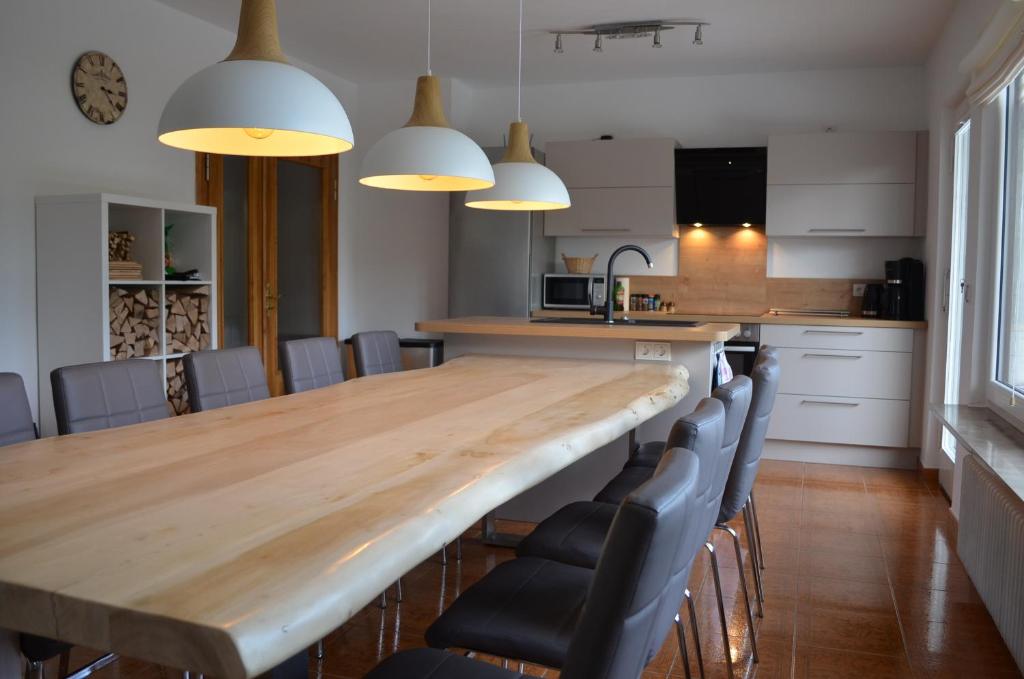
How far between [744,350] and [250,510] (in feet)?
15.4

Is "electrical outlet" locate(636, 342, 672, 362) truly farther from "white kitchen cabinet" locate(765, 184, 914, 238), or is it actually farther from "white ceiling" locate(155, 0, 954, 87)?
"white kitchen cabinet" locate(765, 184, 914, 238)

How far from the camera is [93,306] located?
4.14 m

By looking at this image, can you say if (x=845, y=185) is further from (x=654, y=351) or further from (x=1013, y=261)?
(x=654, y=351)

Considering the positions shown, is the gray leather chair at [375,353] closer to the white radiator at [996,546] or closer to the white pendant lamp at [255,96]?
the white pendant lamp at [255,96]

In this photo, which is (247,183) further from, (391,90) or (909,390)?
(909,390)

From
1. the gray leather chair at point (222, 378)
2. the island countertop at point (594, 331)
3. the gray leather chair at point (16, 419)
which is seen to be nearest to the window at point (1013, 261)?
the island countertop at point (594, 331)

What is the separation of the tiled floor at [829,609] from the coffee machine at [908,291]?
1478 mm

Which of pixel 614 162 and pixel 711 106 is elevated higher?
pixel 711 106

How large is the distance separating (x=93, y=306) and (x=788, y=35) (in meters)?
4.21

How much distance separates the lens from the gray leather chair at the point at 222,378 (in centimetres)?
284

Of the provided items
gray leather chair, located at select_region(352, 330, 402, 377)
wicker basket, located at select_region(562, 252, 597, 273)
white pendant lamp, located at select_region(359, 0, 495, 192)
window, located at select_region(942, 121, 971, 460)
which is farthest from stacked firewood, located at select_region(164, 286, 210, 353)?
window, located at select_region(942, 121, 971, 460)

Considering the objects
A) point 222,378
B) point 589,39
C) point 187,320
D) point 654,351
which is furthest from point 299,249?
point 222,378

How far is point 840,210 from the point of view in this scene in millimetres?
5848

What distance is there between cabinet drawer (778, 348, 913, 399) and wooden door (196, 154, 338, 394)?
3.39 metres
